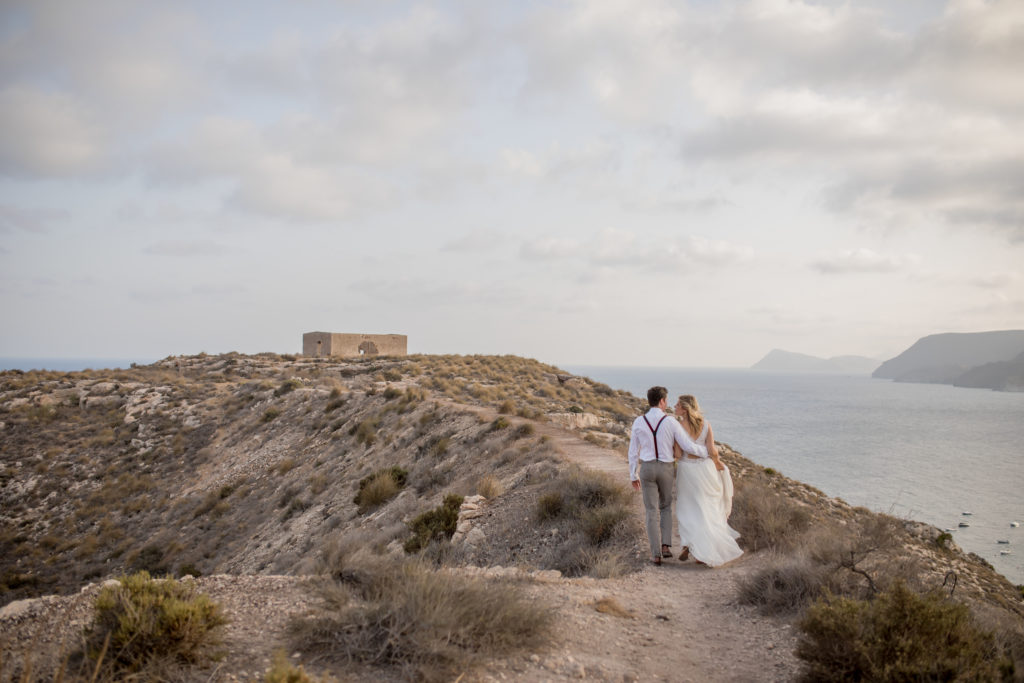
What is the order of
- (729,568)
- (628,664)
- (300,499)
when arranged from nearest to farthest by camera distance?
(628,664) → (729,568) → (300,499)

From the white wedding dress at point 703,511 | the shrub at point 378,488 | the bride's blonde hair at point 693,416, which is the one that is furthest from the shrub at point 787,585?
the shrub at point 378,488

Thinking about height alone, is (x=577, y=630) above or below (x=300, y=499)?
above

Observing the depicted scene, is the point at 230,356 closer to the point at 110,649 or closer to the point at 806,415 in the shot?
the point at 110,649

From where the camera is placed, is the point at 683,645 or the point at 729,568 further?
the point at 729,568

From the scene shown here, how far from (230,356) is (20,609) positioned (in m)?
43.1

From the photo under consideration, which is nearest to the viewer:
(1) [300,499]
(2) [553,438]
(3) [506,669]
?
(3) [506,669]

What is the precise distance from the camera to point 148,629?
3934 millimetres

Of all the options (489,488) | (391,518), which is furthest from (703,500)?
(391,518)

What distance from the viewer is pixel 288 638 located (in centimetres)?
443

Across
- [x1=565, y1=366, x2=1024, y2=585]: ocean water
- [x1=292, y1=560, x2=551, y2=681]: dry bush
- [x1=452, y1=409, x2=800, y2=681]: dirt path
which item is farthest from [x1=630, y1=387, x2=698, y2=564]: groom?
[x1=292, y1=560, x2=551, y2=681]: dry bush

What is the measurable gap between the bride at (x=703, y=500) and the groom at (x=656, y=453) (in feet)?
0.60

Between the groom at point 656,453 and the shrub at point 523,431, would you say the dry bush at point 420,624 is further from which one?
the shrub at point 523,431

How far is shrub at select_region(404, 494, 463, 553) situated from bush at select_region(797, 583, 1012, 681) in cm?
728

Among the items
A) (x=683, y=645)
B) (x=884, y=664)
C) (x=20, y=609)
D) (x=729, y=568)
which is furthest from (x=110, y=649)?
(x=729, y=568)
